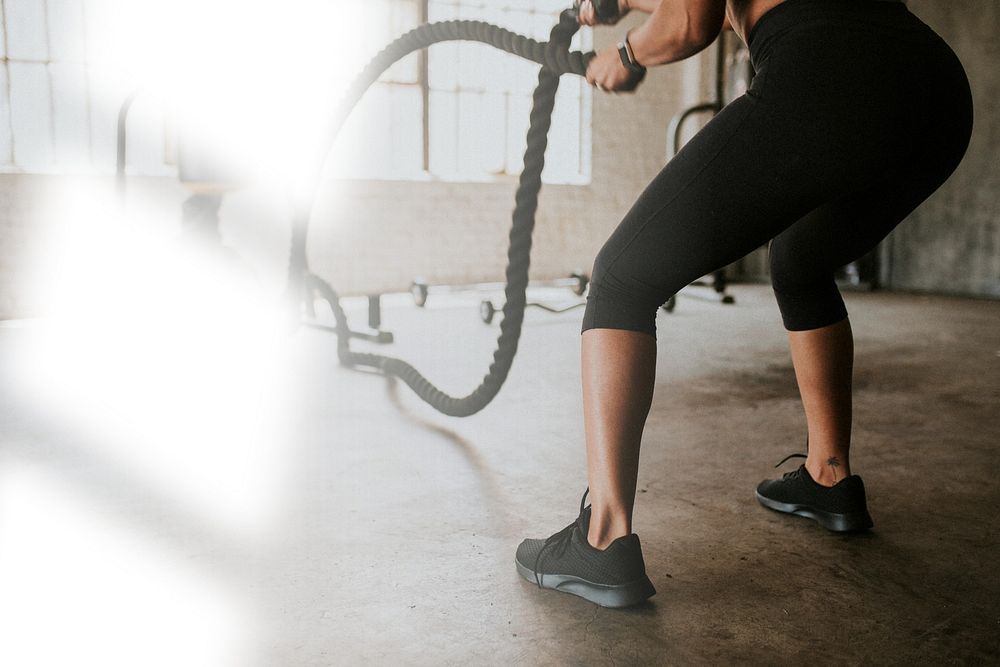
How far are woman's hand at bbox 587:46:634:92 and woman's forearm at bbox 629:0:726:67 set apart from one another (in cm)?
3

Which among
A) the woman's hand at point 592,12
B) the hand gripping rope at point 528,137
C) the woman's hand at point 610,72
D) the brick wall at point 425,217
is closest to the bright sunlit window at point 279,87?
the brick wall at point 425,217

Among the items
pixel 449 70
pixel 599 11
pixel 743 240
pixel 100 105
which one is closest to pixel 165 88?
pixel 100 105

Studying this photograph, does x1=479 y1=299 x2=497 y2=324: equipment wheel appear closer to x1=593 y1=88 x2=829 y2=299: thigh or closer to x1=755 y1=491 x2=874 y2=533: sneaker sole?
x1=755 y1=491 x2=874 y2=533: sneaker sole

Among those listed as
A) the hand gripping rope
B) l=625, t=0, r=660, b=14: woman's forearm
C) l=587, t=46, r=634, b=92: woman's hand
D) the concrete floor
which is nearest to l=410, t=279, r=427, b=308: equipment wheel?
the concrete floor

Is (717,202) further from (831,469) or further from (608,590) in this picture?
(831,469)

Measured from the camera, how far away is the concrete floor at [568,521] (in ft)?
3.84

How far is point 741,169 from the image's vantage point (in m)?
1.13

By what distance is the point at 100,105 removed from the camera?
17.1 ft

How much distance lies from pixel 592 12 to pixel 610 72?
27cm

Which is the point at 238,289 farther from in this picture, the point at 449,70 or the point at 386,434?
the point at 449,70

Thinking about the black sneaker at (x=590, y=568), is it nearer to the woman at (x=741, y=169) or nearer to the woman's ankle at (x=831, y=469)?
the woman at (x=741, y=169)

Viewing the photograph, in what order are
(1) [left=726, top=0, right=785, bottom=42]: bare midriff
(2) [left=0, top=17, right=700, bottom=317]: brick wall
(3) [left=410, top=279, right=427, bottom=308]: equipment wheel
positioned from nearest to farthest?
1. (1) [left=726, top=0, right=785, bottom=42]: bare midriff
2. (2) [left=0, top=17, right=700, bottom=317]: brick wall
3. (3) [left=410, top=279, right=427, bottom=308]: equipment wheel

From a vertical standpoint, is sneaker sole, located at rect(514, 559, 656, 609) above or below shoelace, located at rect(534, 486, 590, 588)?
below

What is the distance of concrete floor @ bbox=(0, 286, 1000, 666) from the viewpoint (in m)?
1.17
